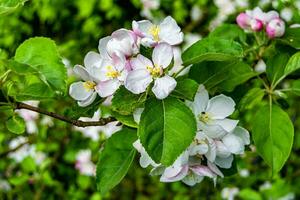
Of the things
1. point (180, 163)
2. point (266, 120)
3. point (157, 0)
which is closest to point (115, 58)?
point (180, 163)

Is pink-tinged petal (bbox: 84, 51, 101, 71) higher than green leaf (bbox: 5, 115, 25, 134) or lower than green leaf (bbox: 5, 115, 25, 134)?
higher

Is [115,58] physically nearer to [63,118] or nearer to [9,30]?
[63,118]

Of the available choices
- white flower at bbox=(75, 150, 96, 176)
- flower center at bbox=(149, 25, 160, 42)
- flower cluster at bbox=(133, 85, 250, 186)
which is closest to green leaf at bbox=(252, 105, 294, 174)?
flower cluster at bbox=(133, 85, 250, 186)

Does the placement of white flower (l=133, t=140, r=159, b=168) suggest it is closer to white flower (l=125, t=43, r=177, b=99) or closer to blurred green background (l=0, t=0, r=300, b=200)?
white flower (l=125, t=43, r=177, b=99)

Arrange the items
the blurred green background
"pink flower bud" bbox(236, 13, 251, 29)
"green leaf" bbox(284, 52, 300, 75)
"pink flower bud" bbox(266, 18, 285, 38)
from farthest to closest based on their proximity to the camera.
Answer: the blurred green background
"pink flower bud" bbox(236, 13, 251, 29)
"pink flower bud" bbox(266, 18, 285, 38)
"green leaf" bbox(284, 52, 300, 75)

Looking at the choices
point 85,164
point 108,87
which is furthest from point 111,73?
point 85,164

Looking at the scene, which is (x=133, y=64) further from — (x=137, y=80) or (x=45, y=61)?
(x=45, y=61)

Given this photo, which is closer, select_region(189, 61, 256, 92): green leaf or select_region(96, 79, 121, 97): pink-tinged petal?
select_region(96, 79, 121, 97): pink-tinged petal
